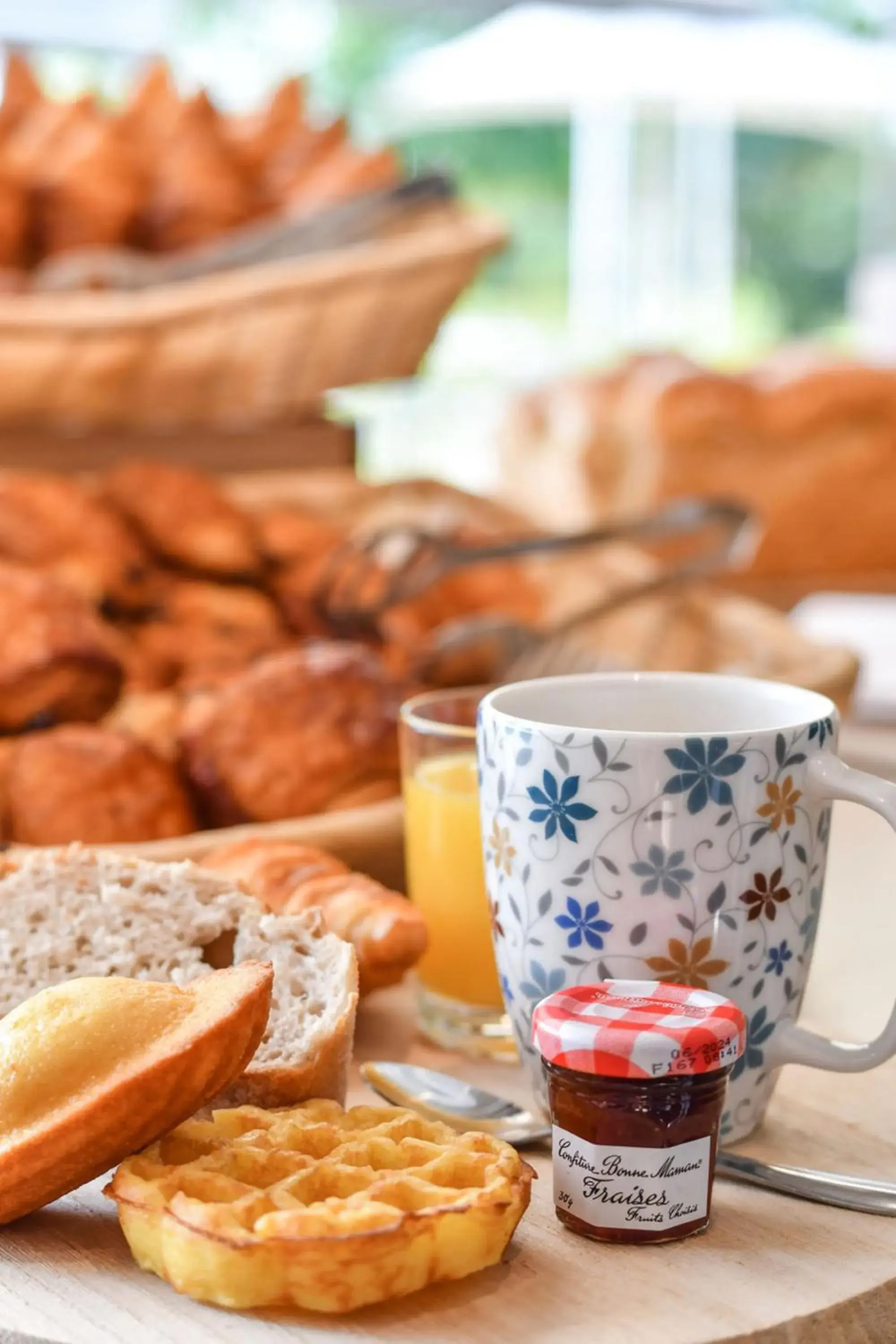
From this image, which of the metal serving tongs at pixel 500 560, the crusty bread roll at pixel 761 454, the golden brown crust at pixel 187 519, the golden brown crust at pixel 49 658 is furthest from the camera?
the crusty bread roll at pixel 761 454

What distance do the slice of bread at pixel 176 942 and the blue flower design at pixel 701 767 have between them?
198 mm

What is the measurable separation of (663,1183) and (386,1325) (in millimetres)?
131

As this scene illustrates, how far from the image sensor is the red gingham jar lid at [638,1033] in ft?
2.03

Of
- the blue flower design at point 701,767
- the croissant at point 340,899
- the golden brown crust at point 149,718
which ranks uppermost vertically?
the blue flower design at point 701,767

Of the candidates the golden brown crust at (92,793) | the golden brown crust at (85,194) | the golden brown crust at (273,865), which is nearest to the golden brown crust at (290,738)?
the golden brown crust at (92,793)

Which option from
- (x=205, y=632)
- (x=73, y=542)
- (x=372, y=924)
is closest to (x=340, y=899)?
(x=372, y=924)

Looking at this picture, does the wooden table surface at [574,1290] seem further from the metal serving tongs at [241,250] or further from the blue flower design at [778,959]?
the metal serving tongs at [241,250]

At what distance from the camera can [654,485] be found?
10.5 feet

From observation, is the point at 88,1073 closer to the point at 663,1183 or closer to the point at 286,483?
the point at 663,1183

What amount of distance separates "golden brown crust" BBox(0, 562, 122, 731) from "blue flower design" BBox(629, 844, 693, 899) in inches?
26.6

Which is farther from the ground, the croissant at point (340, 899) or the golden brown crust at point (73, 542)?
the golden brown crust at point (73, 542)

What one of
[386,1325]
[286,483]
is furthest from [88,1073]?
Result: [286,483]

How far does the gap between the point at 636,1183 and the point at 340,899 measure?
Answer: 0.30 meters

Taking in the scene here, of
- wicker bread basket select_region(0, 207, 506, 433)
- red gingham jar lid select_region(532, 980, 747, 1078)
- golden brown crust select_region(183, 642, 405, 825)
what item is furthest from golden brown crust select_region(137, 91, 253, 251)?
red gingham jar lid select_region(532, 980, 747, 1078)
